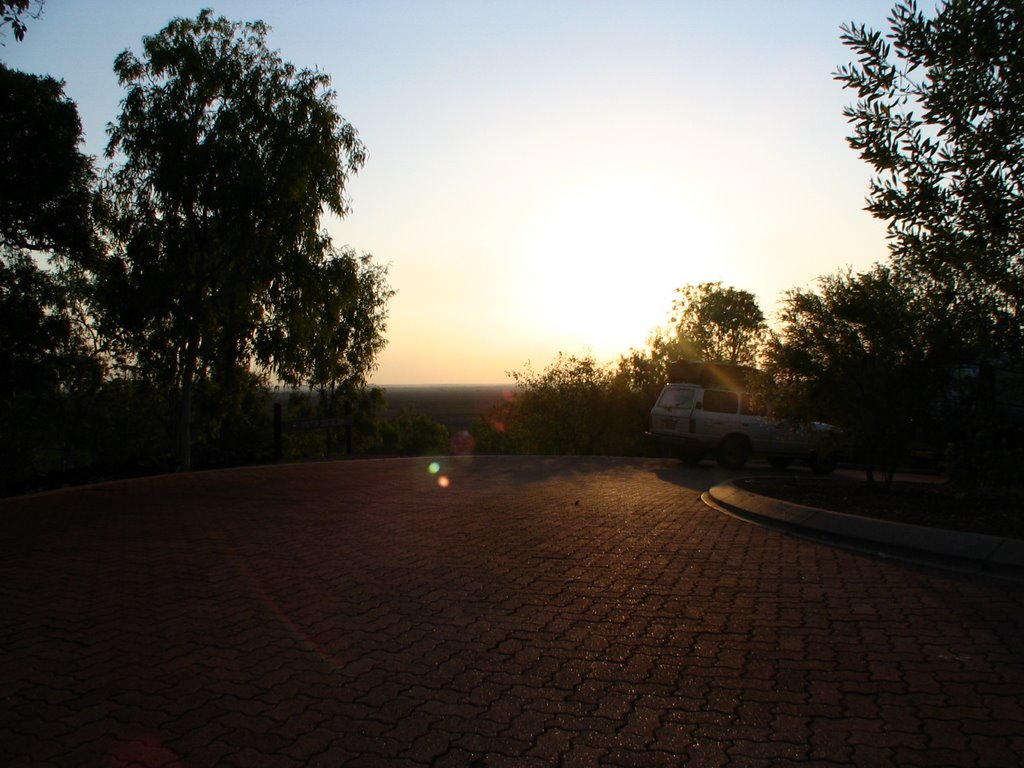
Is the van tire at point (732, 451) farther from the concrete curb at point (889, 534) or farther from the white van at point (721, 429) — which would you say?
the concrete curb at point (889, 534)

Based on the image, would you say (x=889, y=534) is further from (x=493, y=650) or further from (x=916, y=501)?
(x=493, y=650)

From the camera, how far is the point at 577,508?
39.5ft

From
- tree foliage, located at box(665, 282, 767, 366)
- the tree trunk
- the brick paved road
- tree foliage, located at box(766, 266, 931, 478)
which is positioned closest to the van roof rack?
tree foliage, located at box(766, 266, 931, 478)

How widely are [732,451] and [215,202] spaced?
13.7m

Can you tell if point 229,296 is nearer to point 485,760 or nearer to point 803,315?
point 803,315

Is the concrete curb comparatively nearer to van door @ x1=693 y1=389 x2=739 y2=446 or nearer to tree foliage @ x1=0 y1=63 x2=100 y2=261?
van door @ x1=693 y1=389 x2=739 y2=446

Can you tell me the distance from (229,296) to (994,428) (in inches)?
623

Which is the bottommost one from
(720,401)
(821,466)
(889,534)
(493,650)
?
(493,650)

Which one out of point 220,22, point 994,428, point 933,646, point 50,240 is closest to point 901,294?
point 994,428

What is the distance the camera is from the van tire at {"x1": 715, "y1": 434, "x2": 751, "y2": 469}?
63.7 ft

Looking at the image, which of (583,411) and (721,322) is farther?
(721,322)

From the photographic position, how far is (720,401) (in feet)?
63.4

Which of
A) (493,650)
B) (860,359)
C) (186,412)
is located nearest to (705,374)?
(860,359)

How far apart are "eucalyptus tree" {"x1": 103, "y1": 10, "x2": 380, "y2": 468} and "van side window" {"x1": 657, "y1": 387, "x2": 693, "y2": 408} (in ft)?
29.7
